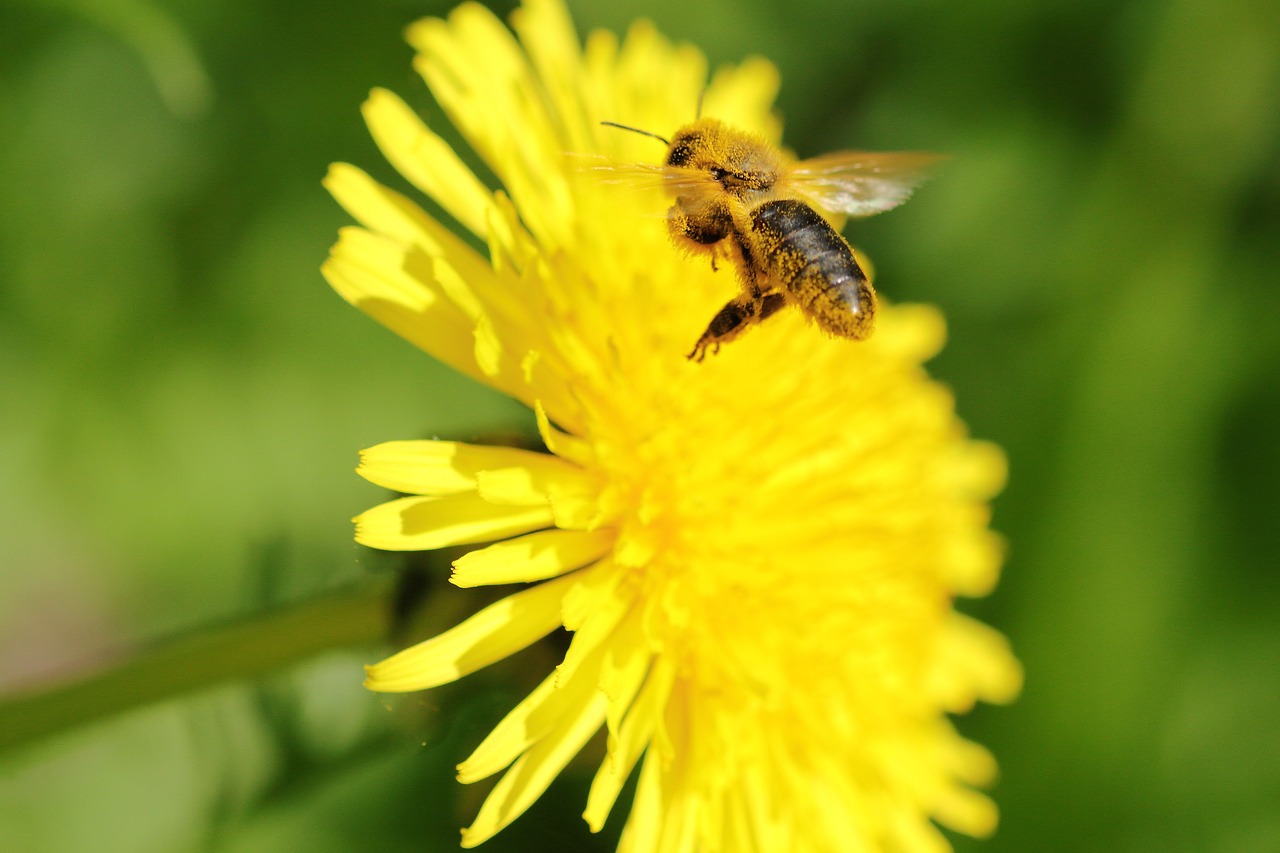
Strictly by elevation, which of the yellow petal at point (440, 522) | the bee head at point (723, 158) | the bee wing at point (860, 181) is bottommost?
the yellow petal at point (440, 522)

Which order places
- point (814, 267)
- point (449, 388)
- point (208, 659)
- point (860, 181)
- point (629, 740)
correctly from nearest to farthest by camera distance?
point (814, 267)
point (629, 740)
point (208, 659)
point (860, 181)
point (449, 388)

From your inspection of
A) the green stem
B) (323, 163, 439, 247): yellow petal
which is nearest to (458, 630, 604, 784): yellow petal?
the green stem

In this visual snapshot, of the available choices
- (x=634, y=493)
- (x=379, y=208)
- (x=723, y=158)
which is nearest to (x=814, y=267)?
(x=723, y=158)

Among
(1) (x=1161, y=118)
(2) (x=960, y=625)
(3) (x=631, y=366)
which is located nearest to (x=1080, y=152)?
(1) (x=1161, y=118)

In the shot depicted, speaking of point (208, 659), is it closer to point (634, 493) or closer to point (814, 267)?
point (634, 493)

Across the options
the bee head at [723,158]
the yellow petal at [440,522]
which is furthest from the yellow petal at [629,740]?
the bee head at [723,158]

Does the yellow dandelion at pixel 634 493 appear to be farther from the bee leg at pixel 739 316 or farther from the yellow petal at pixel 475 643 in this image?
the bee leg at pixel 739 316
